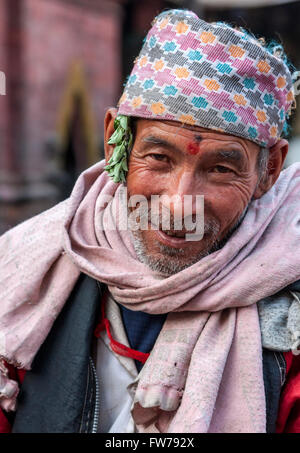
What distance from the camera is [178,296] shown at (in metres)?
1.82

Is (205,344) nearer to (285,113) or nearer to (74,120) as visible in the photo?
(285,113)

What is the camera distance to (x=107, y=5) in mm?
10023

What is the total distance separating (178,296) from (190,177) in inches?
15.2

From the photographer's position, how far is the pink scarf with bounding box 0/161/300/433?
1.72m

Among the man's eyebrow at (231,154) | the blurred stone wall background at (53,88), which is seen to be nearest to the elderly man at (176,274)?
the man's eyebrow at (231,154)

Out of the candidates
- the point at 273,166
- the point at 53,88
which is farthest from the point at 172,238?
the point at 53,88

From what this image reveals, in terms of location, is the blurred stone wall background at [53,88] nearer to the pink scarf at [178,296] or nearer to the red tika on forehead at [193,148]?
the pink scarf at [178,296]

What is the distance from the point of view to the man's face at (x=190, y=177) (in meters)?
1.79

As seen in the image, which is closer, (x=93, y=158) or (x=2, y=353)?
(x=2, y=353)

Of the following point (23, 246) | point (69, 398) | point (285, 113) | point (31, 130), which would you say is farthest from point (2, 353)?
point (31, 130)

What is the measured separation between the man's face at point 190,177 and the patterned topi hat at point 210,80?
0.05m

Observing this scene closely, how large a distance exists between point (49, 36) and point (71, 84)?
0.93 metres

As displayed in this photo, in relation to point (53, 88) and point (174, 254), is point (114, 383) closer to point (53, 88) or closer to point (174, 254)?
point (174, 254)

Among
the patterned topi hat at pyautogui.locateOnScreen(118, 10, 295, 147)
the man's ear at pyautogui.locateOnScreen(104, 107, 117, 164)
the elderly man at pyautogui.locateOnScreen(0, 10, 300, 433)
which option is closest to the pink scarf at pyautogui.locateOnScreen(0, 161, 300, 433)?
the elderly man at pyautogui.locateOnScreen(0, 10, 300, 433)
